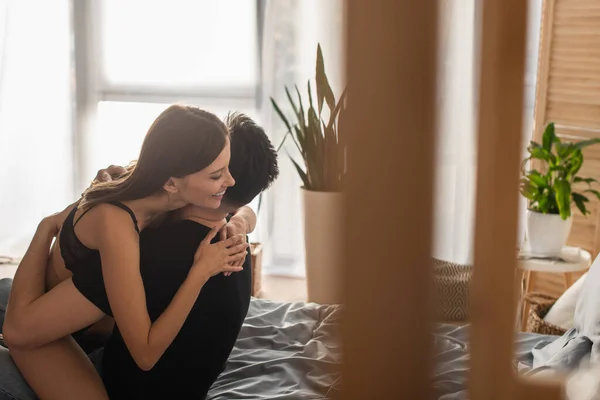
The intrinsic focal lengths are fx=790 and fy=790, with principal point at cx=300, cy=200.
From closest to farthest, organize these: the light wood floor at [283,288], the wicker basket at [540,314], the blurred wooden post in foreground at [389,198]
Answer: the blurred wooden post in foreground at [389,198]
the wicker basket at [540,314]
the light wood floor at [283,288]

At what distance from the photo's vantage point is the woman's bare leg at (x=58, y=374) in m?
1.77

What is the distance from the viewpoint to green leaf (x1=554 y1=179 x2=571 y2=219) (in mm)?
2934

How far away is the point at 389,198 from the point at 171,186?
3.65 feet

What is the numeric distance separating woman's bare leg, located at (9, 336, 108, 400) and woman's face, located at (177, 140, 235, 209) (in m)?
0.45

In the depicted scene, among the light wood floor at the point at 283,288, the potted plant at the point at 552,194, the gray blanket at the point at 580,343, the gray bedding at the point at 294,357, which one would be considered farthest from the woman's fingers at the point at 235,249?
the light wood floor at the point at 283,288

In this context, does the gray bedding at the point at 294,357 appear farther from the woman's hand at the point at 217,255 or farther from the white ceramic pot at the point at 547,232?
the white ceramic pot at the point at 547,232

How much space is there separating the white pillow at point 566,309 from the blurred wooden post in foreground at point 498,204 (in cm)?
206

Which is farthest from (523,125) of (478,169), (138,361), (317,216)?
(317,216)

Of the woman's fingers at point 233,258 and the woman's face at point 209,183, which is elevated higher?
the woman's face at point 209,183

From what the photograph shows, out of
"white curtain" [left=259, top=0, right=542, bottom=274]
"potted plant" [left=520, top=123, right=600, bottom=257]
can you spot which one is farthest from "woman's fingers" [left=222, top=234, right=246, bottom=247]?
"white curtain" [left=259, top=0, right=542, bottom=274]

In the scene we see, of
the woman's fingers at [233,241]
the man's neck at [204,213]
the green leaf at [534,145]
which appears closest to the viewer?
the woman's fingers at [233,241]

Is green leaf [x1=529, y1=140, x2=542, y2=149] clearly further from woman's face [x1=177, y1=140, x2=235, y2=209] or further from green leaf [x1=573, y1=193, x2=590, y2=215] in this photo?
woman's face [x1=177, y1=140, x2=235, y2=209]

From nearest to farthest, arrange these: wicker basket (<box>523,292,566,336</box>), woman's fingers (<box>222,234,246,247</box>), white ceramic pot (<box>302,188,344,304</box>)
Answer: woman's fingers (<box>222,234,246,247</box>) → wicker basket (<box>523,292,566,336</box>) → white ceramic pot (<box>302,188,344,304</box>)

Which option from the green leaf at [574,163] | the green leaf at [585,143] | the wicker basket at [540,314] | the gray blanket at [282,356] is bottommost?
the wicker basket at [540,314]
